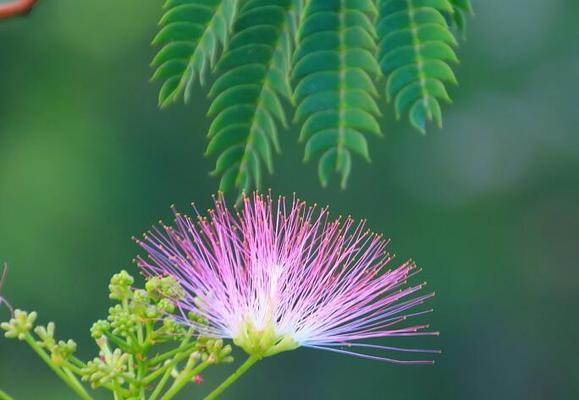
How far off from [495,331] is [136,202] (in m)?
5.10

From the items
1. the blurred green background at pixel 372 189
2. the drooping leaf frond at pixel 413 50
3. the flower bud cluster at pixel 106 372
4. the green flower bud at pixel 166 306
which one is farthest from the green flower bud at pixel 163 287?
the blurred green background at pixel 372 189

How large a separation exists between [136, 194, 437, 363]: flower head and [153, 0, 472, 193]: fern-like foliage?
0.12 metres

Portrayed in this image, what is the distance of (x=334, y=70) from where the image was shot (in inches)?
89.0

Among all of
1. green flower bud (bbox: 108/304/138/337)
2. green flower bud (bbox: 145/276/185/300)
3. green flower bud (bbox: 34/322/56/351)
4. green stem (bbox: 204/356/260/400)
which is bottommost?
green stem (bbox: 204/356/260/400)

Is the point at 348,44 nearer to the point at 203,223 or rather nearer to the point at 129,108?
the point at 203,223

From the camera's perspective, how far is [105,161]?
17.2 meters

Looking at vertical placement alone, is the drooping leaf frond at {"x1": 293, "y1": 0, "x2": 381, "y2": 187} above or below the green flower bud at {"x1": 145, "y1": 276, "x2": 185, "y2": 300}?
above

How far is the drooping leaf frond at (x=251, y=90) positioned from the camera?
227cm

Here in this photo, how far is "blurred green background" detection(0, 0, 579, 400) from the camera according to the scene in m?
16.5

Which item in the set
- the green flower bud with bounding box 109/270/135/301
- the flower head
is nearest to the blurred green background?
the flower head

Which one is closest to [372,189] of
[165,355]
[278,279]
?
[278,279]

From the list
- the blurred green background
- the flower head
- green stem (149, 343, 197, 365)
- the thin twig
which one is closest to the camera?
the thin twig

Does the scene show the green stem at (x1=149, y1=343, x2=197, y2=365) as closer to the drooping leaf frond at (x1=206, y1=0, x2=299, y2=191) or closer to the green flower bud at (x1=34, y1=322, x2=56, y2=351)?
the green flower bud at (x1=34, y1=322, x2=56, y2=351)

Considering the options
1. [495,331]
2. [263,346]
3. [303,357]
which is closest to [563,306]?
[495,331]
